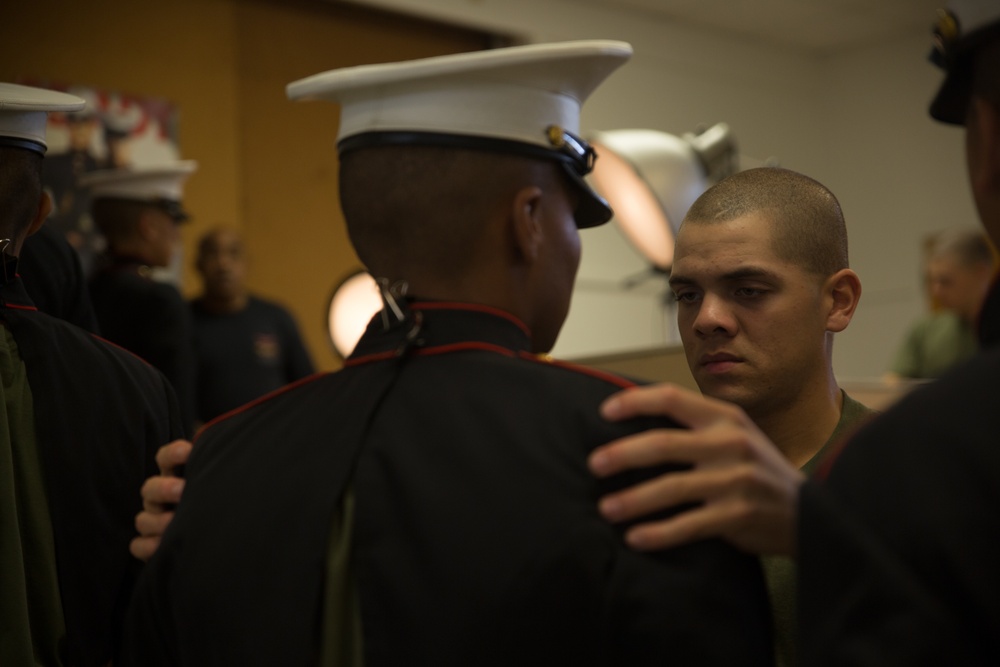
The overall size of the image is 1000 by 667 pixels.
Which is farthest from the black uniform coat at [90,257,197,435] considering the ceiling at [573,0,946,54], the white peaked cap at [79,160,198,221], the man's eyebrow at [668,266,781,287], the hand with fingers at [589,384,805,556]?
the ceiling at [573,0,946,54]

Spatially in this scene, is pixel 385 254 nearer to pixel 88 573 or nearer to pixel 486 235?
pixel 486 235

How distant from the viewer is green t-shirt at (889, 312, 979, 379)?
455 centimetres

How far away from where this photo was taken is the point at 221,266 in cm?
431

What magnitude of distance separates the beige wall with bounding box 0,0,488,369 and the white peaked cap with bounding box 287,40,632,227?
3.97 meters

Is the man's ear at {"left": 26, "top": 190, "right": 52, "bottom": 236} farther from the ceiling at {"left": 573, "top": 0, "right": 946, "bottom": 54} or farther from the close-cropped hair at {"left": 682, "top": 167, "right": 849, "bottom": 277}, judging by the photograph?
the ceiling at {"left": 573, "top": 0, "right": 946, "bottom": 54}

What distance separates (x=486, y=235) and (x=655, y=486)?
1.02ft

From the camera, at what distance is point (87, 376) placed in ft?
5.07

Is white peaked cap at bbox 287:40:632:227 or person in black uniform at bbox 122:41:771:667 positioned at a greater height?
white peaked cap at bbox 287:40:632:227

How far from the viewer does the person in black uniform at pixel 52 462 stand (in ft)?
4.79

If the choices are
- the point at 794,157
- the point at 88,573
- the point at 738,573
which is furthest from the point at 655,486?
the point at 794,157

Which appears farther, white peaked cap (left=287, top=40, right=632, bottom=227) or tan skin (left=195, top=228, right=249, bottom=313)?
tan skin (left=195, top=228, right=249, bottom=313)

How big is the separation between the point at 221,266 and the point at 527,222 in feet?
11.4

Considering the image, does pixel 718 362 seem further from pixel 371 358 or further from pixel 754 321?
pixel 371 358

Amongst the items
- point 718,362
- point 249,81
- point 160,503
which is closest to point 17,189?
point 160,503
